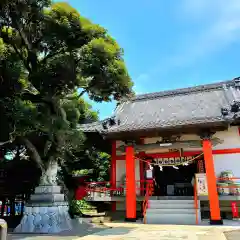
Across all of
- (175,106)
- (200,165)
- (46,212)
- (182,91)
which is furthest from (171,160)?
(46,212)

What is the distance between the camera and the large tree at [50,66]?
8.63 metres

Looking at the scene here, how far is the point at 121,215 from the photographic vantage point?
44.5ft

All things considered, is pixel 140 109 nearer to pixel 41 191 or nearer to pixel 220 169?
pixel 220 169

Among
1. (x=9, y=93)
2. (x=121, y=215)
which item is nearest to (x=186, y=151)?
(x=121, y=215)

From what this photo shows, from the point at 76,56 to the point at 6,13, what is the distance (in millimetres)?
2808

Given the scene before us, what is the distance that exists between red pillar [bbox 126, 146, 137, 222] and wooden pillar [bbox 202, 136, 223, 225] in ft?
10.5

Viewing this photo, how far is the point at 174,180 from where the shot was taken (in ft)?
49.2

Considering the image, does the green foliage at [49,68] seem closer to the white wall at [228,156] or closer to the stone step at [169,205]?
the stone step at [169,205]

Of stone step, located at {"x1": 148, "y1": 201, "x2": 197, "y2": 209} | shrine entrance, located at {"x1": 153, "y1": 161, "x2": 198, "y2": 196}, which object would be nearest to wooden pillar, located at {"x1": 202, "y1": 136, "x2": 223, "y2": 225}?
stone step, located at {"x1": 148, "y1": 201, "x2": 197, "y2": 209}

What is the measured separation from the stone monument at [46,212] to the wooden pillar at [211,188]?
559 cm

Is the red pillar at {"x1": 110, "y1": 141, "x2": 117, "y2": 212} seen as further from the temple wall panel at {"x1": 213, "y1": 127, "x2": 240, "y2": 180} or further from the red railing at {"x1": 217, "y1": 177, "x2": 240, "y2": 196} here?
the red railing at {"x1": 217, "y1": 177, "x2": 240, "y2": 196}

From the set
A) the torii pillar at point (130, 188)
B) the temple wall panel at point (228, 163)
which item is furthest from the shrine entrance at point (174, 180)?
the torii pillar at point (130, 188)

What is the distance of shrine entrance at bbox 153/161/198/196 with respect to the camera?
14.7 m

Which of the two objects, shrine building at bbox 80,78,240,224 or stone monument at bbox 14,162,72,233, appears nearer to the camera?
stone monument at bbox 14,162,72,233
